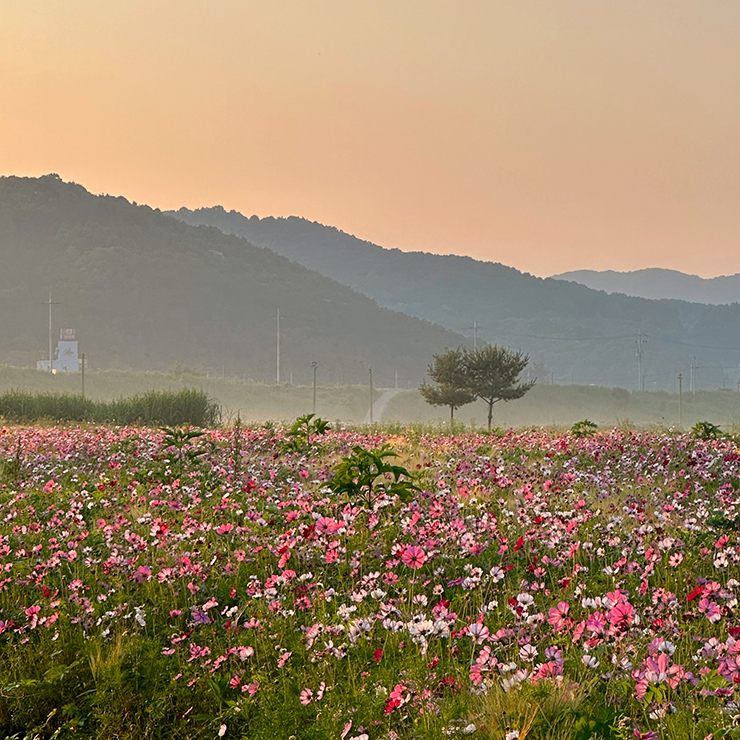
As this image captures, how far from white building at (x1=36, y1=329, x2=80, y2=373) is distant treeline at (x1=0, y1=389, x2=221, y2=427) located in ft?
264

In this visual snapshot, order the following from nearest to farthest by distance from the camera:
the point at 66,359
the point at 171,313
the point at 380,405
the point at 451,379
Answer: the point at 451,379 < the point at 380,405 < the point at 66,359 < the point at 171,313

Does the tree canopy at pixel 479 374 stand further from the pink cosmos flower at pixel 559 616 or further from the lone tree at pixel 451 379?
the pink cosmos flower at pixel 559 616

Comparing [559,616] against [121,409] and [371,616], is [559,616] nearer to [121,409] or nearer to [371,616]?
[371,616]

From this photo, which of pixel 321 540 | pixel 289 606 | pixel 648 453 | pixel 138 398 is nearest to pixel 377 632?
pixel 289 606

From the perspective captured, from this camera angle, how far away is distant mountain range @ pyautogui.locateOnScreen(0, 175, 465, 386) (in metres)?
154

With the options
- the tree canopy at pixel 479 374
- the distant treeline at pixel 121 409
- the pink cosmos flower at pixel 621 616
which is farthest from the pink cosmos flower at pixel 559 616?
the tree canopy at pixel 479 374

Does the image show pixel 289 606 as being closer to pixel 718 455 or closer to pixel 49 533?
pixel 49 533

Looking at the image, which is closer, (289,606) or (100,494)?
(289,606)

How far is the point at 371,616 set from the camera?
15.4ft

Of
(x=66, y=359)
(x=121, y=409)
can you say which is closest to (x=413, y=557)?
(x=121, y=409)

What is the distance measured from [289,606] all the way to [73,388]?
9634cm

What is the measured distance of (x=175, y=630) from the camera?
5.36m

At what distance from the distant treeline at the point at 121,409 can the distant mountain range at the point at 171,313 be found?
11834 centimetres

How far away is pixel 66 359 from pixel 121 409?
308ft
